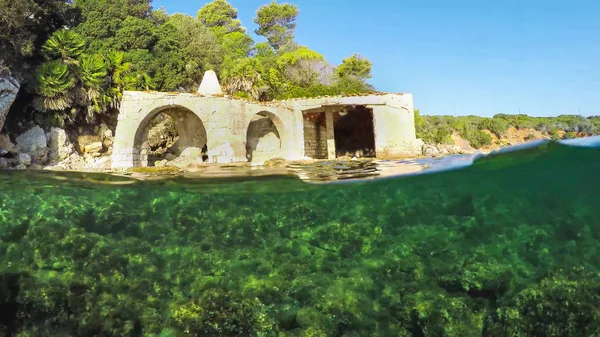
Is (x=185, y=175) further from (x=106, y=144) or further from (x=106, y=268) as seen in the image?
(x=106, y=144)

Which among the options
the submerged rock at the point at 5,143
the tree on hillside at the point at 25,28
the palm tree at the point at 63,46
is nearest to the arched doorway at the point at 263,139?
the submerged rock at the point at 5,143

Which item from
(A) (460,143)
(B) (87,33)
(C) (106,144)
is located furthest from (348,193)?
(A) (460,143)

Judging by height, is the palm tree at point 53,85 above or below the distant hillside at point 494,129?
above

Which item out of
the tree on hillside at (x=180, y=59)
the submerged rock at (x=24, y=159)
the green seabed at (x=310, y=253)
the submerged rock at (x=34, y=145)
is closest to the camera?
the green seabed at (x=310, y=253)

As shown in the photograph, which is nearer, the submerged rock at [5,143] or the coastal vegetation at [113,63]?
the submerged rock at [5,143]

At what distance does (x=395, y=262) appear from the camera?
26.5 feet

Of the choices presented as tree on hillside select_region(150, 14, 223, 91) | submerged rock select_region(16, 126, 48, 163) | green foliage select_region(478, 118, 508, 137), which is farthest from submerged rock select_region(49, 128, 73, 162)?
green foliage select_region(478, 118, 508, 137)

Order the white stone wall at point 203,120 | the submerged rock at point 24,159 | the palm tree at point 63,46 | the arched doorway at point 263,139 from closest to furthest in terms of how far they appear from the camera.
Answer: the white stone wall at point 203,120 < the submerged rock at point 24,159 < the arched doorway at point 263,139 < the palm tree at point 63,46

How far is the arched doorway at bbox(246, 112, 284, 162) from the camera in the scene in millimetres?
19983

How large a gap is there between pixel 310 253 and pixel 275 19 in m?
47.0

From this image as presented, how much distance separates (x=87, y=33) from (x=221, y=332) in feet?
89.0

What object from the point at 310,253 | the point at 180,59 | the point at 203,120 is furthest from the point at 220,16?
the point at 310,253

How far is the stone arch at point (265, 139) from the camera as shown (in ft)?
64.8

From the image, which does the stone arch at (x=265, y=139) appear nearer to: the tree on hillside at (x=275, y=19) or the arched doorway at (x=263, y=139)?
the arched doorway at (x=263, y=139)
